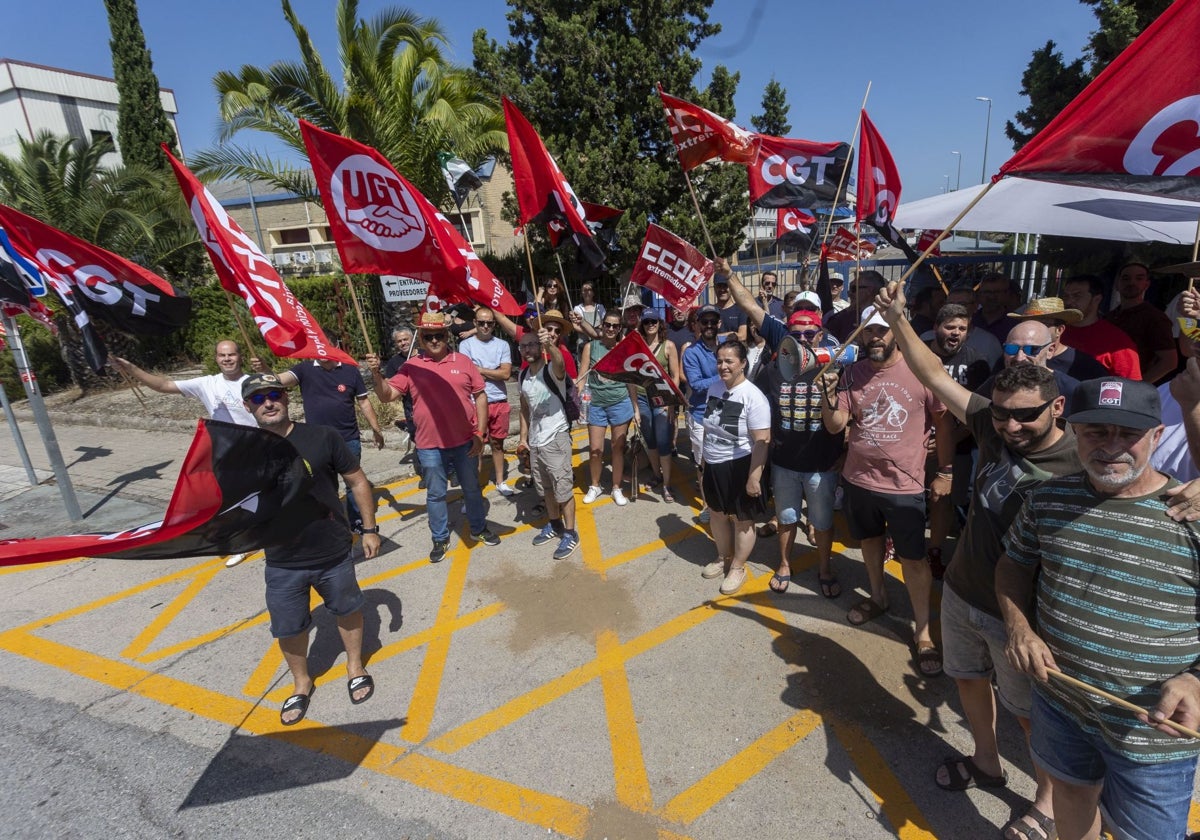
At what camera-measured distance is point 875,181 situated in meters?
5.71

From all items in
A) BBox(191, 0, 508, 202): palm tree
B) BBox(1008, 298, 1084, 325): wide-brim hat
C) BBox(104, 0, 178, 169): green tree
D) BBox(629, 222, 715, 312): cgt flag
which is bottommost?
BBox(1008, 298, 1084, 325): wide-brim hat

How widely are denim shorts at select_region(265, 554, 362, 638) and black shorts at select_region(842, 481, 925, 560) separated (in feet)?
10.0

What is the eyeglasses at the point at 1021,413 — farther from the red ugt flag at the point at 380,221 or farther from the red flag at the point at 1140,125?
the red ugt flag at the point at 380,221

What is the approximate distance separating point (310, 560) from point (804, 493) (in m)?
3.18

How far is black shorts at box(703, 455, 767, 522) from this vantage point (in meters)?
4.18

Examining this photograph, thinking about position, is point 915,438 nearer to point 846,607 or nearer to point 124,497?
point 846,607

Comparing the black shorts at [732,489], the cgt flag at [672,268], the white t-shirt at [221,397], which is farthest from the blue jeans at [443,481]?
the cgt flag at [672,268]

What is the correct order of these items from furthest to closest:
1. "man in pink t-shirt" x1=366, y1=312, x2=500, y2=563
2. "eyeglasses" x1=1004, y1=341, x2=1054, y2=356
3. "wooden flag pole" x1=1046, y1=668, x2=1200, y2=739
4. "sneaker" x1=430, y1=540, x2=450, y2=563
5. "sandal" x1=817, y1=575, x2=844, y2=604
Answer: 1. "sneaker" x1=430, y1=540, x2=450, y2=563
2. "man in pink t-shirt" x1=366, y1=312, x2=500, y2=563
3. "sandal" x1=817, y1=575, x2=844, y2=604
4. "eyeglasses" x1=1004, y1=341, x2=1054, y2=356
5. "wooden flag pole" x1=1046, y1=668, x2=1200, y2=739

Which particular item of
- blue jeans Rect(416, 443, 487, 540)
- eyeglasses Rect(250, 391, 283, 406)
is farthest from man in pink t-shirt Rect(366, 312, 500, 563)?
eyeglasses Rect(250, 391, 283, 406)

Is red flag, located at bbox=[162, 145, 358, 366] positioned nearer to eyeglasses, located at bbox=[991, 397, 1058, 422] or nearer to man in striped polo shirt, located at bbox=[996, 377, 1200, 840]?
eyeglasses, located at bbox=[991, 397, 1058, 422]

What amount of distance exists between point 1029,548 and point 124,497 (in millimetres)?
9138

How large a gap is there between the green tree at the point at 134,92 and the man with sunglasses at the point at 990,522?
74.9 feet

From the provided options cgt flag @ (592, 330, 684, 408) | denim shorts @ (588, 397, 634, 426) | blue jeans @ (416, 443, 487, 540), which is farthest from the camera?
denim shorts @ (588, 397, 634, 426)

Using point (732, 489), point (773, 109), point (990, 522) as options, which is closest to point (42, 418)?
point (732, 489)
